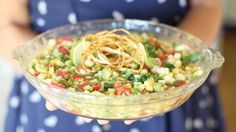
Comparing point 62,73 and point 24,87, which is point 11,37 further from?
point 62,73

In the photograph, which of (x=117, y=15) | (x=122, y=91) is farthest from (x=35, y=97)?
(x=122, y=91)

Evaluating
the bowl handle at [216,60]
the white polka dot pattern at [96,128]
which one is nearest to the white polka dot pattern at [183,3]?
the bowl handle at [216,60]

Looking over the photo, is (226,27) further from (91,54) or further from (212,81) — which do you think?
(91,54)

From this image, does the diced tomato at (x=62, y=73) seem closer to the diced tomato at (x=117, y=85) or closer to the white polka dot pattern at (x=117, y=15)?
the diced tomato at (x=117, y=85)

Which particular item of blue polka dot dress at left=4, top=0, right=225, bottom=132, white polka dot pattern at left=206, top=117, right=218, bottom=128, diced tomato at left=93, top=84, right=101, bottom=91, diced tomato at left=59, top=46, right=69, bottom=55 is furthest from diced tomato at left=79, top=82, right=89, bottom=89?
white polka dot pattern at left=206, top=117, right=218, bottom=128

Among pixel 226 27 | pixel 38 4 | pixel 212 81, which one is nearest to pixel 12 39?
pixel 38 4

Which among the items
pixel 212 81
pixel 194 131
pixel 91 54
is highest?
pixel 91 54

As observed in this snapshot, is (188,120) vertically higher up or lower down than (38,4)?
lower down

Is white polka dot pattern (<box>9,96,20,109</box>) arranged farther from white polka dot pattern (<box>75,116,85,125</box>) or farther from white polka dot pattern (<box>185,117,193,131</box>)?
white polka dot pattern (<box>185,117,193,131</box>)
